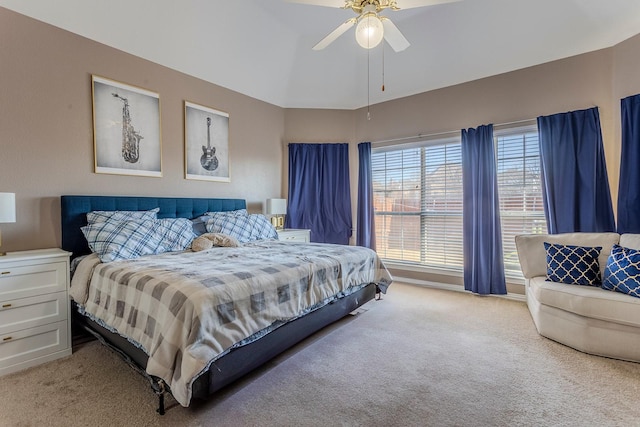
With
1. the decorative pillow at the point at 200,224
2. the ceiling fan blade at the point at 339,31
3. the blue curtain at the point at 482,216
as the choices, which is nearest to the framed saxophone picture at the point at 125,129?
the decorative pillow at the point at 200,224

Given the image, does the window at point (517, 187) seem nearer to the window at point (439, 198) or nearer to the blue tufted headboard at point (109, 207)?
the window at point (439, 198)

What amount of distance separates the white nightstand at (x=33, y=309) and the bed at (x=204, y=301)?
145 mm

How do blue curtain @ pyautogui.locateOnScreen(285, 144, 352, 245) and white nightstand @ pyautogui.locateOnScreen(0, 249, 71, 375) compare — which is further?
blue curtain @ pyautogui.locateOnScreen(285, 144, 352, 245)

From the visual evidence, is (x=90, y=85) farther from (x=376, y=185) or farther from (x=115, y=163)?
(x=376, y=185)

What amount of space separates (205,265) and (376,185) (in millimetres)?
3365

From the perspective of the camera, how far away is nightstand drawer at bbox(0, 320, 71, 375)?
7.23 feet

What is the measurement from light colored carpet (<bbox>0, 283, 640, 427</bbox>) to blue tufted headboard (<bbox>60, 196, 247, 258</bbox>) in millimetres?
978

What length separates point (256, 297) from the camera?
1997 mm

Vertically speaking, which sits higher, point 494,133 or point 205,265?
point 494,133

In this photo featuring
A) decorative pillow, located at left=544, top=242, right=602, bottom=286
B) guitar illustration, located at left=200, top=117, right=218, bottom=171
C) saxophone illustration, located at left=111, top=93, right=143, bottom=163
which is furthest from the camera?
guitar illustration, located at left=200, top=117, right=218, bottom=171

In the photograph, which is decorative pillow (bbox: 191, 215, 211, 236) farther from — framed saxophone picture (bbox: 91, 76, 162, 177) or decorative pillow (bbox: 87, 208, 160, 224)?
framed saxophone picture (bbox: 91, 76, 162, 177)

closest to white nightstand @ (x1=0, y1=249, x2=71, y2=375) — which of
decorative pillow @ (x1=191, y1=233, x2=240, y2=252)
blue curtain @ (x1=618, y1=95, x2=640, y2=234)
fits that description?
decorative pillow @ (x1=191, y1=233, x2=240, y2=252)

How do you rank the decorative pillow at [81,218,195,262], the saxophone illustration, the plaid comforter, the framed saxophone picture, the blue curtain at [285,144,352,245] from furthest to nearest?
the blue curtain at [285,144,352,245]
the saxophone illustration
the framed saxophone picture
the decorative pillow at [81,218,195,262]
the plaid comforter

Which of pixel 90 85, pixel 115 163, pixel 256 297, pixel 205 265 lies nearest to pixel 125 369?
pixel 205 265
